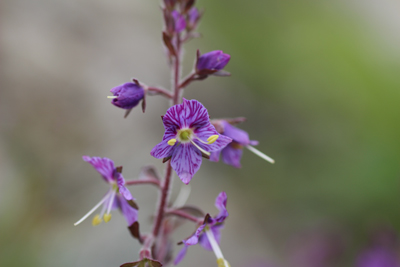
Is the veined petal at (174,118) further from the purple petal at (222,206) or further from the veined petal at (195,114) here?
the purple petal at (222,206)

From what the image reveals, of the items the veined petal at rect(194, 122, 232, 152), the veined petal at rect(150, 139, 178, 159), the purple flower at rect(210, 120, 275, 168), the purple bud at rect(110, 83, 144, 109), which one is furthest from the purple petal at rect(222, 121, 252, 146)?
the purple bud at rect(110, 83, 144, 109)

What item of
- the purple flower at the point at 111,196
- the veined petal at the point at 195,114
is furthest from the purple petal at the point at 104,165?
the veined petal at the point at 195,114

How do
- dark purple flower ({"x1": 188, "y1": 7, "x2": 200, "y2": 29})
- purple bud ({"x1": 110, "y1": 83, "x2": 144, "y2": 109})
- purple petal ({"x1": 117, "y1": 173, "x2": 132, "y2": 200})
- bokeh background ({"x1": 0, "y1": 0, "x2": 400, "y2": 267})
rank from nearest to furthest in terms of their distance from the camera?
purple petal ({"x1": 117, "y1": 173, "x2": 132, "y2": 200}) < purple bud ({"x1": 110, "y1": 83, "x2": 144, "y2": 109}) < dark purple flower ({"x1": 188, "y1": 7, "x2": 200, "y2": 29}) < bokeh background ({"x1": 0, "y1": 0, "x2": 400, "y2": 267})

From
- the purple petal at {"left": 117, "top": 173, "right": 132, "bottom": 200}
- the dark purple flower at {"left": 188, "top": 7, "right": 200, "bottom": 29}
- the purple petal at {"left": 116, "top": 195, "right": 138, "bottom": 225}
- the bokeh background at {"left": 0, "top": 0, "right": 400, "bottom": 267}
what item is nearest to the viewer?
the purple petal at {"left": 117, "top": 173, "right": 132, "bottom": 200}

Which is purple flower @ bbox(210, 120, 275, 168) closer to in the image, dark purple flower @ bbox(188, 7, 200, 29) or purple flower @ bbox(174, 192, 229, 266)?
purple flower @ bbox(174, 192, 229, 266)

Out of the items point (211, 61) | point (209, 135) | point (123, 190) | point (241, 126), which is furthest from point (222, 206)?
point (241, 126)

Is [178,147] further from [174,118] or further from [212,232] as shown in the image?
[212,232]
